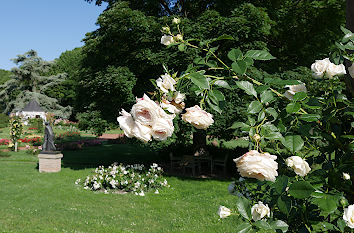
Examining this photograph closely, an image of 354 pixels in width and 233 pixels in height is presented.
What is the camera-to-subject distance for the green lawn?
5.22 meters

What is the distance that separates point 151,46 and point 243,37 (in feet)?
9.55

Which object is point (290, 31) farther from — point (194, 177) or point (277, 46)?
point (194, 177)

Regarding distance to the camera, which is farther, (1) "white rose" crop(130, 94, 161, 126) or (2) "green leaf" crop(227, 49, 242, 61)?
(2) "green leaf" crop(227, 49, 242, 61)

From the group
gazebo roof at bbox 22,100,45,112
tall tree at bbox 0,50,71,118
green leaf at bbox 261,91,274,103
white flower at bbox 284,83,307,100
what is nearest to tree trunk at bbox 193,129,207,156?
white flower at bbox 284,83,307,100

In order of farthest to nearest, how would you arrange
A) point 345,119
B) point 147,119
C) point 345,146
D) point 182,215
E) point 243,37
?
point 243,37
point 182,215
point 345,119
point 345,146
point 147,119

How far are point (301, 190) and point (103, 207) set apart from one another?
5.88 meters

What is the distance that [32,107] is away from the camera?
3603 centimetres

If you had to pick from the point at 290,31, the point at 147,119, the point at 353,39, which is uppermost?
the point at 290,31

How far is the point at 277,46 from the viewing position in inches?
452

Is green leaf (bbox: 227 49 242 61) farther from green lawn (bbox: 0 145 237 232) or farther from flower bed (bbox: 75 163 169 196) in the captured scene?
flower bed (bbox: 75 163 169 196)

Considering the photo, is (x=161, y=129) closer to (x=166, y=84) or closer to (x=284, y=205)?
(x=166, y=84)

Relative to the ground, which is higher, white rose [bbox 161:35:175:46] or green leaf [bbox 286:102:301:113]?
white rose [bbox 161:35:175:46]

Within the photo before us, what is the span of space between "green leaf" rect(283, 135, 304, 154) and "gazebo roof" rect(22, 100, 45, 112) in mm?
38756

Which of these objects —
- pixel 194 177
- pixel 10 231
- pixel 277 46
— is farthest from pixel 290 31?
pixel 10 231
